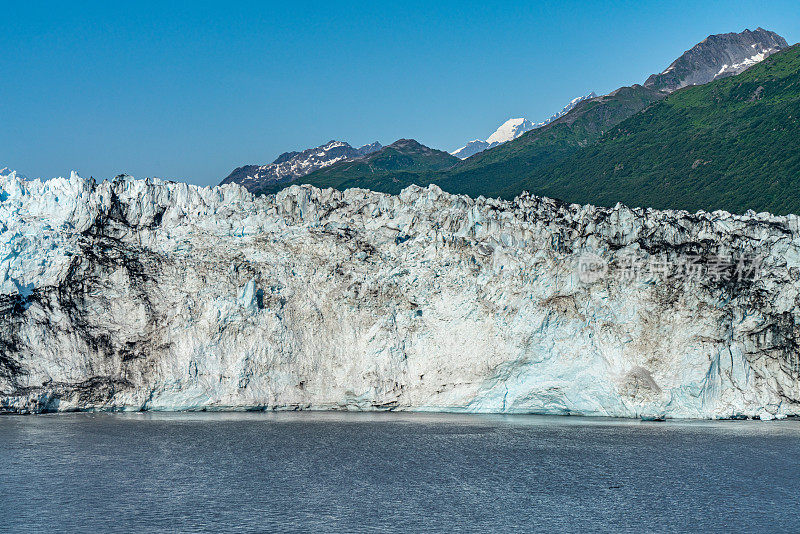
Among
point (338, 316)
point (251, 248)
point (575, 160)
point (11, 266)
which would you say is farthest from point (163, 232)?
point (575, 160)

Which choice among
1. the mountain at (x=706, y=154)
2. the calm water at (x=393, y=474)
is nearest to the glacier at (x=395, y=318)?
the calm water at (x=393, y=474)

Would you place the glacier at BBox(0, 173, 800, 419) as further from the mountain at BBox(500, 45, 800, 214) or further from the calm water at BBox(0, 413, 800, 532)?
the mountain at BBox(500, 45, 800, 214)

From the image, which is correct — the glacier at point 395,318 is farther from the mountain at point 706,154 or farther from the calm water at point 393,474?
the mountain at point 706,154

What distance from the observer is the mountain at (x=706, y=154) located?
114 m

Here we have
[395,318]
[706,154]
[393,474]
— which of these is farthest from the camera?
[706,154]

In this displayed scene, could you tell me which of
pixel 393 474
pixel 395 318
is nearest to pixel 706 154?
pixel 395 318

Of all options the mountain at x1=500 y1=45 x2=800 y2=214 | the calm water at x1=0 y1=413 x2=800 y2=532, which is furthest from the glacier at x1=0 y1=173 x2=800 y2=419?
Answer: the mountain at x1=500 y1=45 x2=800 y2=214

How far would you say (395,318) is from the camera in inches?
1618

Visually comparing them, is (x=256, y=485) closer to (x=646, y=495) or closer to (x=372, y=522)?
(x=372, y=522)

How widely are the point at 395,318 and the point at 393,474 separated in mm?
13890

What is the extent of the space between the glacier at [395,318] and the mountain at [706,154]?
68841 mm

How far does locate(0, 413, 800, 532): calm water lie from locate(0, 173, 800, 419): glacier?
187cm

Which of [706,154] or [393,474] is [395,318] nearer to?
[393,474]

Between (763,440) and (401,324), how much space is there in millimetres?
18952
